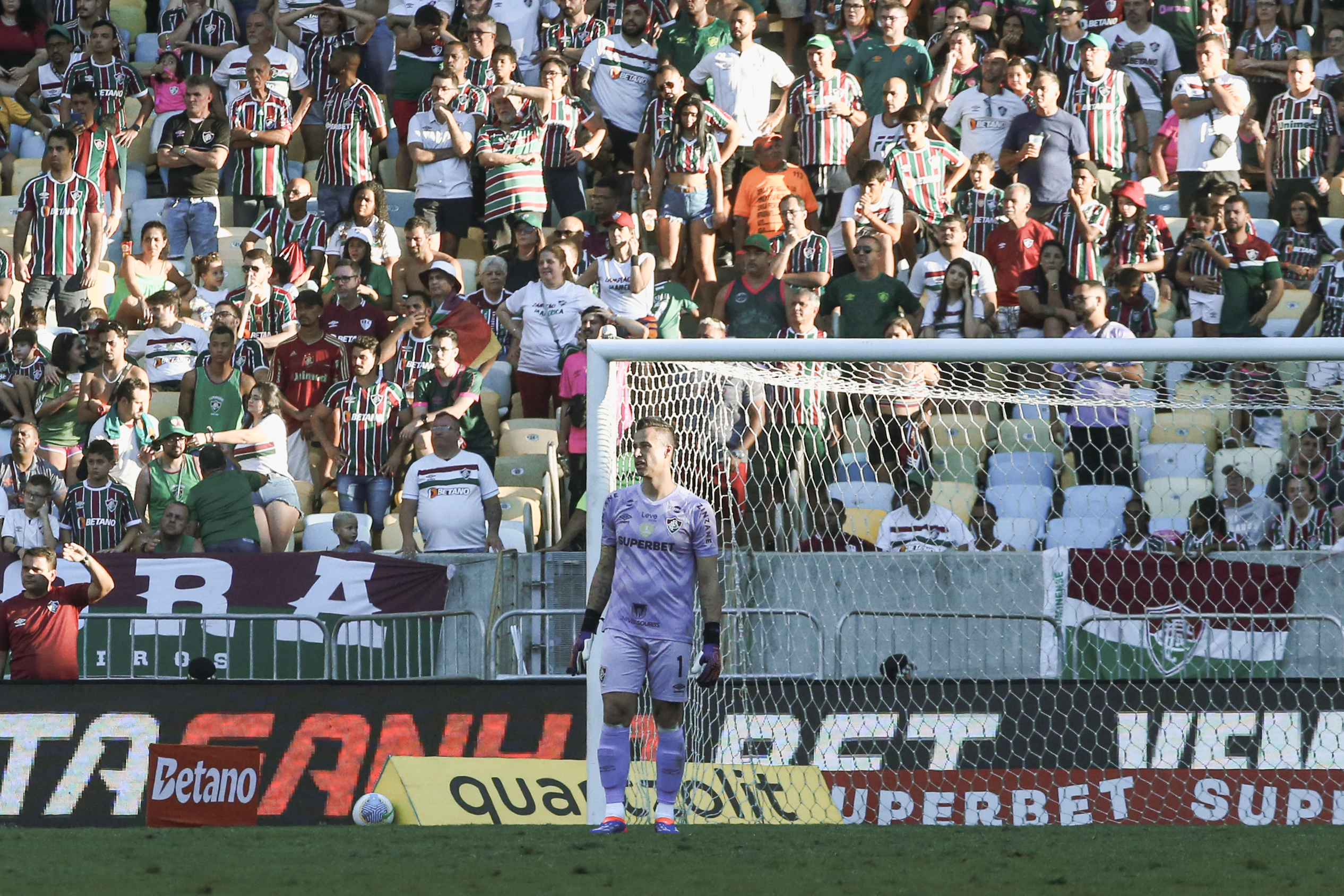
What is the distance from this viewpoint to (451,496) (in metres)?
10.9

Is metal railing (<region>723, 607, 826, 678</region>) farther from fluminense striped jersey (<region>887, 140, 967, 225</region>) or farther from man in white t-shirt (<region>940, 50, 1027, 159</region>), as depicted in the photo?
man in white t-shirt (<region>940, 50, 1027, 159</region>)

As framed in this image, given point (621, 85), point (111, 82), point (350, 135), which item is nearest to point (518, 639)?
point (350, 135)

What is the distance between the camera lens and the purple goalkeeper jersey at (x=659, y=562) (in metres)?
7.21

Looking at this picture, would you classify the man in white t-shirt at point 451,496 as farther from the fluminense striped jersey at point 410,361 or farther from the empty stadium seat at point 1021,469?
the empty stadium seat at point 1021,469

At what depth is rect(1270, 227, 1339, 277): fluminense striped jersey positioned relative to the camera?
510 inches

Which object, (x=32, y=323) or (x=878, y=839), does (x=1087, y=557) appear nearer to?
(x=878, y=839)

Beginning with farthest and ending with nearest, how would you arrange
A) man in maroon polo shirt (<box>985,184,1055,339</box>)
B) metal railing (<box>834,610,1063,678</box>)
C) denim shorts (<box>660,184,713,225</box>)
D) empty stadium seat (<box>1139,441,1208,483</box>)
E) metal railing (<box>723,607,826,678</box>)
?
denim shorts (<box>660,184,713,225</box>) < man in maroon polo shirt (<box>985,184,1055,339</box>) < empty stadium seat (<box>1139,441,1208,483</box>) < metal railing (<box>834,610,1063,678</box>) < metal railing (<box>723,607,826,678</box>)

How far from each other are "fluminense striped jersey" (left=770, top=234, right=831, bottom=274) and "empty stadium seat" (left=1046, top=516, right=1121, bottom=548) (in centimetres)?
293

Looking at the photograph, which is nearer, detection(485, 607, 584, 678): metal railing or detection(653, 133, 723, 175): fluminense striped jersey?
detection(485, 607, 584, 678): metal railing

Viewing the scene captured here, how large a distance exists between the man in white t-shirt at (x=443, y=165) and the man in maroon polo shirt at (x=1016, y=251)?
161 inches

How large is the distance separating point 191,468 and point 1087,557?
5621 millimetres

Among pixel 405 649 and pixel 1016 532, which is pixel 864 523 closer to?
pixel 1016 532

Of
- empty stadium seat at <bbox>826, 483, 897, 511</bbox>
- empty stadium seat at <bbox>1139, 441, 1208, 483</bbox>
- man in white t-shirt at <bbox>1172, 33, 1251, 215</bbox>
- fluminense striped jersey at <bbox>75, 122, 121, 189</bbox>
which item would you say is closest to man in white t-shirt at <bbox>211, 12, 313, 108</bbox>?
fluminense striped jersey at <bbox>75, 122, 121, 189</bbox>

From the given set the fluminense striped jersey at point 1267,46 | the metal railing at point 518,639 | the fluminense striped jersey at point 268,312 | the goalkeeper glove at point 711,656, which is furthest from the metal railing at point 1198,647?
the fluminense striped jersey at point 268,312
